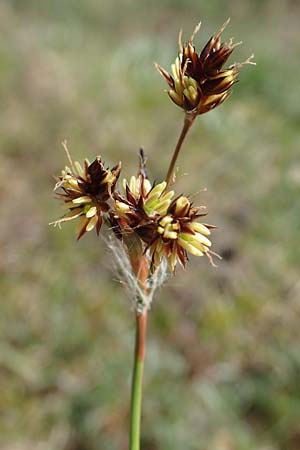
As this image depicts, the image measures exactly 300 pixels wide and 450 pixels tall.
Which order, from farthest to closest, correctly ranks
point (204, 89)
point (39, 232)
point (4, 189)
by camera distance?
1. point (4, 189)
2. point (39, 232)
3. point (204, 89)

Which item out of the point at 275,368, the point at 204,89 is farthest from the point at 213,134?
the point at 204,89

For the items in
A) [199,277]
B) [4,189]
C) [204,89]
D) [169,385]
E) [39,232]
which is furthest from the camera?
[4,189]

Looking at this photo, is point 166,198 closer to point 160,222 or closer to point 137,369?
point 160,222

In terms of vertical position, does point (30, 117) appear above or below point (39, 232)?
above

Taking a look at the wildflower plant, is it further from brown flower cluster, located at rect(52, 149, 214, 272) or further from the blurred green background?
the blurred green background

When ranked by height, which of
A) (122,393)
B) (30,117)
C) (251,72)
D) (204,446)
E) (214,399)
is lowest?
(204,446)

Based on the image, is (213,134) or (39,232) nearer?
(39,232)

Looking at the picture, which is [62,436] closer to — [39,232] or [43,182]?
[39,232]

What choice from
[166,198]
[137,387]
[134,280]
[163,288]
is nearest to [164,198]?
[166,198]

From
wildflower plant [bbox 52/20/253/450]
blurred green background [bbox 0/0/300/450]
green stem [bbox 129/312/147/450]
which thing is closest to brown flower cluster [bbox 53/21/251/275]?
wildflower plant [bbox 52/20/253/450]
